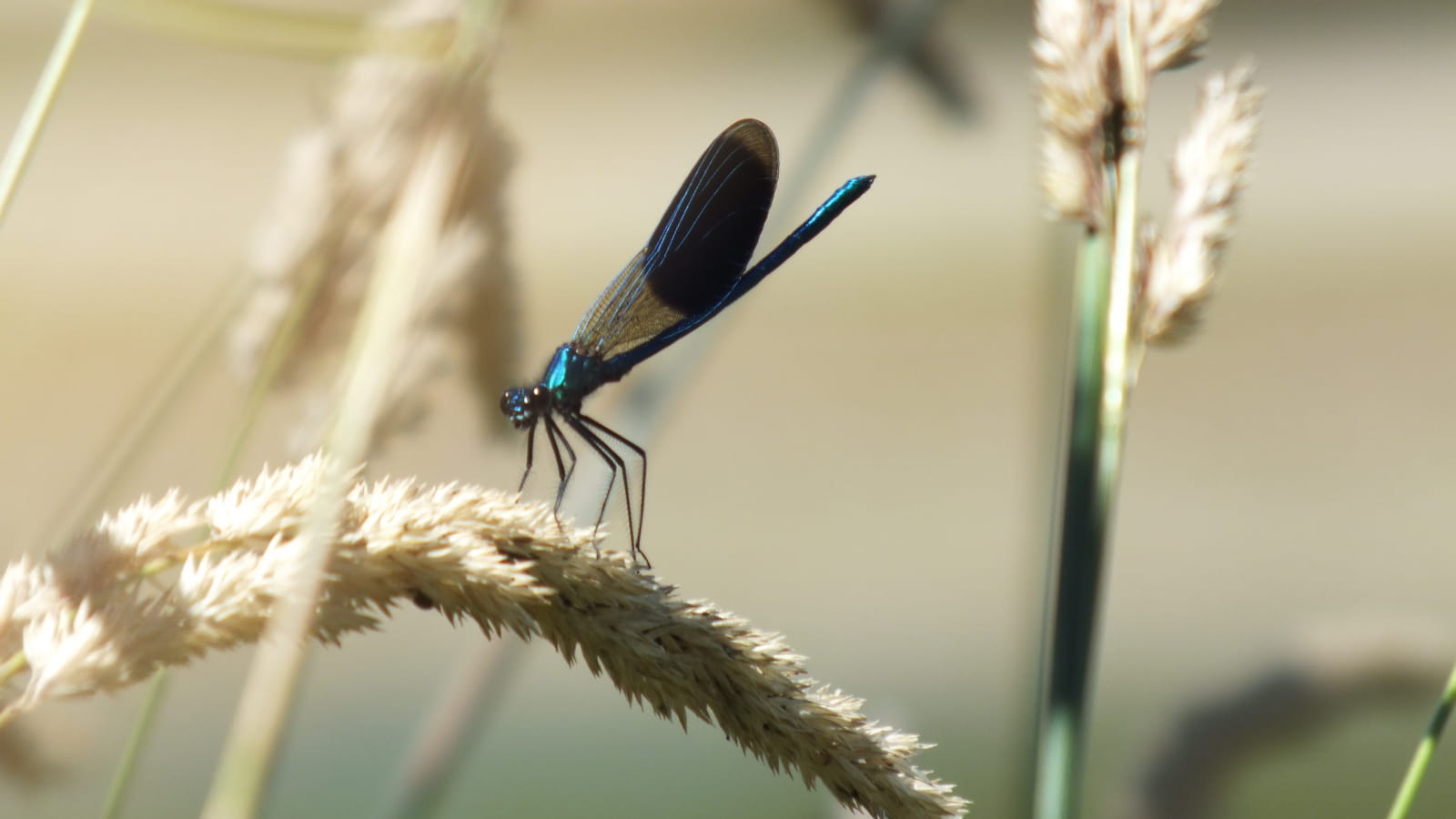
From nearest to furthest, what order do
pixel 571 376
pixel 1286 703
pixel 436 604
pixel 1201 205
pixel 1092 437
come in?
pixel 436 604 < pixel 1092 437 < pixel 1201 205 < pixel 571 376 < pixel 1286 703

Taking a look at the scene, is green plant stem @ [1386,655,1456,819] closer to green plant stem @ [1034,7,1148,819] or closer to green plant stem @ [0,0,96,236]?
green plant stem @ [1034,7,1148,819]

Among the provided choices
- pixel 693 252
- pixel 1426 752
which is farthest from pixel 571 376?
pixel 1426 752

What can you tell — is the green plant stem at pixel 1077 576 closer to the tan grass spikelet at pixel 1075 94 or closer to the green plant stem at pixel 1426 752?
the tan grass spikelet at pixel 1075 94

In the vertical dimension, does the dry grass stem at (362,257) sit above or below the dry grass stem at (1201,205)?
below

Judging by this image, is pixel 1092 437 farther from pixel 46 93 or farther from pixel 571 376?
pixel 46 93

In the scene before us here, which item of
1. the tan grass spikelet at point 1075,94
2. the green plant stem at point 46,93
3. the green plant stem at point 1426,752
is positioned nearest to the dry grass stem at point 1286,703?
the green plant stem at point 1426,752

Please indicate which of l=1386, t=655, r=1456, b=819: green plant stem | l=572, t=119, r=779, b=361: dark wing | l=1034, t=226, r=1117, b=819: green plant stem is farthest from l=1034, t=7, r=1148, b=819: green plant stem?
l=572, t=119, r=779, b=361: dark wing
